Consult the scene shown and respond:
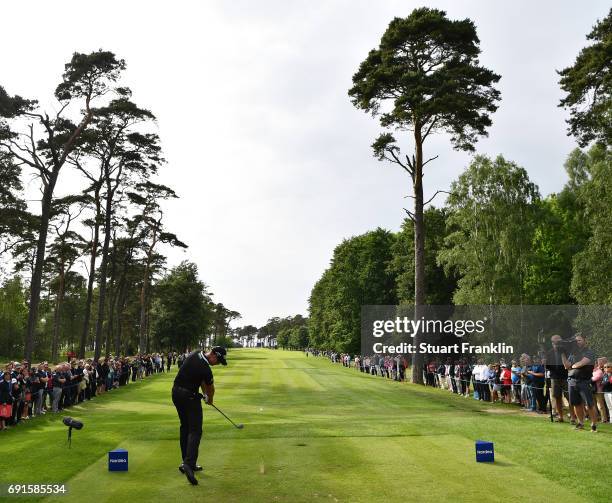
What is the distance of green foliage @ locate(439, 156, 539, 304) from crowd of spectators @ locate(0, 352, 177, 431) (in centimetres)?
3118

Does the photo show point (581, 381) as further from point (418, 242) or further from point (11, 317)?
point (11, 317)

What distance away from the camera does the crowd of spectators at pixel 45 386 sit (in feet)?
59.4

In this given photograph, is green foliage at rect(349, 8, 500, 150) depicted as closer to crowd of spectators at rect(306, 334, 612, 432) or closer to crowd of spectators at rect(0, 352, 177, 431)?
crowd of spectators at rect(306, 334, 612, 432)

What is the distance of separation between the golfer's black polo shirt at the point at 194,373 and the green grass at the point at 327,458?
1.50 m

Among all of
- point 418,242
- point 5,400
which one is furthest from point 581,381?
point 418,242

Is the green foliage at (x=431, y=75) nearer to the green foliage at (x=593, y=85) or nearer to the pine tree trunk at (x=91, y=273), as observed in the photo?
the green foliage at (x=593, y=85)

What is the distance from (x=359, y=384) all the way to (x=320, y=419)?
57.6 feet

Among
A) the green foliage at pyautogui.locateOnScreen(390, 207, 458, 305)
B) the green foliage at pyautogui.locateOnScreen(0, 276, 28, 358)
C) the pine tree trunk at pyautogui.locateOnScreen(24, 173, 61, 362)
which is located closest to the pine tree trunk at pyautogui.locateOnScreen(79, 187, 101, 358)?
the pine tree trunk at pyautogui.locateOnScreen(24, 173, 61, 362)

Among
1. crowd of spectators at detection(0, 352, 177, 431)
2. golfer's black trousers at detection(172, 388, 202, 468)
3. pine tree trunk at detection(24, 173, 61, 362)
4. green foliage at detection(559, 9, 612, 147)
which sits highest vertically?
green foliage at detection(559, 9, 612, 147)

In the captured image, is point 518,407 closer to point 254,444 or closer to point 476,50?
point 254,444

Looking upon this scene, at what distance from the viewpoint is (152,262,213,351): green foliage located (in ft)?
252

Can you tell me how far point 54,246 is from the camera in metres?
54.8

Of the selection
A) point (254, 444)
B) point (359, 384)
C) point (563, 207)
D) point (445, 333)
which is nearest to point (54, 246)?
point (359, 384)

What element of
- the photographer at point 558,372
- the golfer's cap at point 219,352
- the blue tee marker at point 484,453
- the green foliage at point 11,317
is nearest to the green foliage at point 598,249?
the photographer at point 558,372
